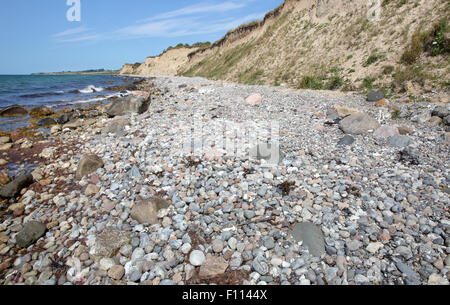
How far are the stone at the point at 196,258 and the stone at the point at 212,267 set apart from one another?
0.07 m

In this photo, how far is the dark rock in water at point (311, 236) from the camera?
3641 mm

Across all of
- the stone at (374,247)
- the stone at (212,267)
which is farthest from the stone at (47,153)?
the stone at (374,247)

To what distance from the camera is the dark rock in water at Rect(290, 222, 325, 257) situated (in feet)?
11.9

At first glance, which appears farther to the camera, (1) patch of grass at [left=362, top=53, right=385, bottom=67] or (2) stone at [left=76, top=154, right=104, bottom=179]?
A: (1) patch of grass at [left=362, top=53, right=385, bottom=67]

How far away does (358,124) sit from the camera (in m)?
8.02

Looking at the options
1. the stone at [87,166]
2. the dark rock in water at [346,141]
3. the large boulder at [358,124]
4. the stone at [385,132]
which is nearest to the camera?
the stone at [87,166]

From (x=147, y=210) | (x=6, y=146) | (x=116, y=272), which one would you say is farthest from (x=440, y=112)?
(x=6, y=146)

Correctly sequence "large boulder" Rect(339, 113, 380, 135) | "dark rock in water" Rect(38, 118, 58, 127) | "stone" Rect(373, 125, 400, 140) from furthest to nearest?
"dark rock in water" Rect(38, 118, 58, 127) < "large boulder" Rect(339, 113, 380, 135) < "stone" Rect(373, 125, 400, 140)

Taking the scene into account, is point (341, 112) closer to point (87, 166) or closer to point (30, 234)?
point (87, 166)

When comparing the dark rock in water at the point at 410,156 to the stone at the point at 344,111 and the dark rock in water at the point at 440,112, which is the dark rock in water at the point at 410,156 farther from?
the stone at the point at 344,111

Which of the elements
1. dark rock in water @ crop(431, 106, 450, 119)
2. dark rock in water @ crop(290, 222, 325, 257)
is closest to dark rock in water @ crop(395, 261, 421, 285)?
dark rock in water @ crop(290, 222, 325, 257)

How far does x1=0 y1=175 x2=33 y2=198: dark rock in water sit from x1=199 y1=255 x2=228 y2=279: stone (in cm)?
594

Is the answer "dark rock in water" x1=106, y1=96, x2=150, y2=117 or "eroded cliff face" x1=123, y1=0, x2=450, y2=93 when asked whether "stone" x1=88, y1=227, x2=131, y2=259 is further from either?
"eroded cliff face" x1=123, y1=0, x2=450, y2=93
